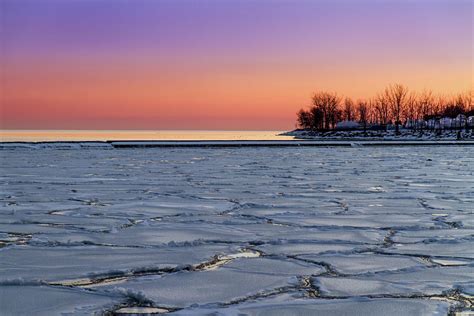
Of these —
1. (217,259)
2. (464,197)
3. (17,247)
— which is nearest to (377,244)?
(217,259)

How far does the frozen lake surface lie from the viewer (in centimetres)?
225

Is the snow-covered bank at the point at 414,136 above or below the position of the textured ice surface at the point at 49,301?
below

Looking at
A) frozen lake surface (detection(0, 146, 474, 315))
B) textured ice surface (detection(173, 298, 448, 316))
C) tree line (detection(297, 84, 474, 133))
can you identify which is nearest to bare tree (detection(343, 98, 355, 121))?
tree line (detection(297, 84, 474, 133))

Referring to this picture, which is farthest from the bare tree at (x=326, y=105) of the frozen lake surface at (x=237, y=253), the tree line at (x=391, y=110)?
the frozen lake surface at (x=237, y=253)

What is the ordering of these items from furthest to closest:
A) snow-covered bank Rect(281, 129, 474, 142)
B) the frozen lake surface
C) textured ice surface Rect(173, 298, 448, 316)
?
snow-covered bank Rect(281, 129, 474, 142) → the frozen lake surface → textured ice surface Rect(173, 298, 448, 316)


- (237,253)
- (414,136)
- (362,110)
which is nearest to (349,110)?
(362,110)

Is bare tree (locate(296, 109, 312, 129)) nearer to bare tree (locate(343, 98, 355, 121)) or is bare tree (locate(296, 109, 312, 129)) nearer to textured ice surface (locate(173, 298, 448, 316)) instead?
bare tree (locate(343, 98, 355, 121))

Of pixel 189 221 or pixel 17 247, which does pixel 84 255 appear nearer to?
pixel 17 247

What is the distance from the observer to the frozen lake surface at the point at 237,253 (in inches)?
88.6

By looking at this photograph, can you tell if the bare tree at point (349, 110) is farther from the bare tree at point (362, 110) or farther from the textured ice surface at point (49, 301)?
the textured ice surface at point (49, 301)

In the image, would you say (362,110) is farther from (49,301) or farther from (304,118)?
(49,301)

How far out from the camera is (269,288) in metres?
2.44

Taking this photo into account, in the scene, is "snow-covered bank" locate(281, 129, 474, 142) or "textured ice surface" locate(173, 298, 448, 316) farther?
"snow-covered bank" locate(281, 129, 474, 142)

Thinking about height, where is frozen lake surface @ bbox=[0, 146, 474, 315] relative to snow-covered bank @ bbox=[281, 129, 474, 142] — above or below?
above
